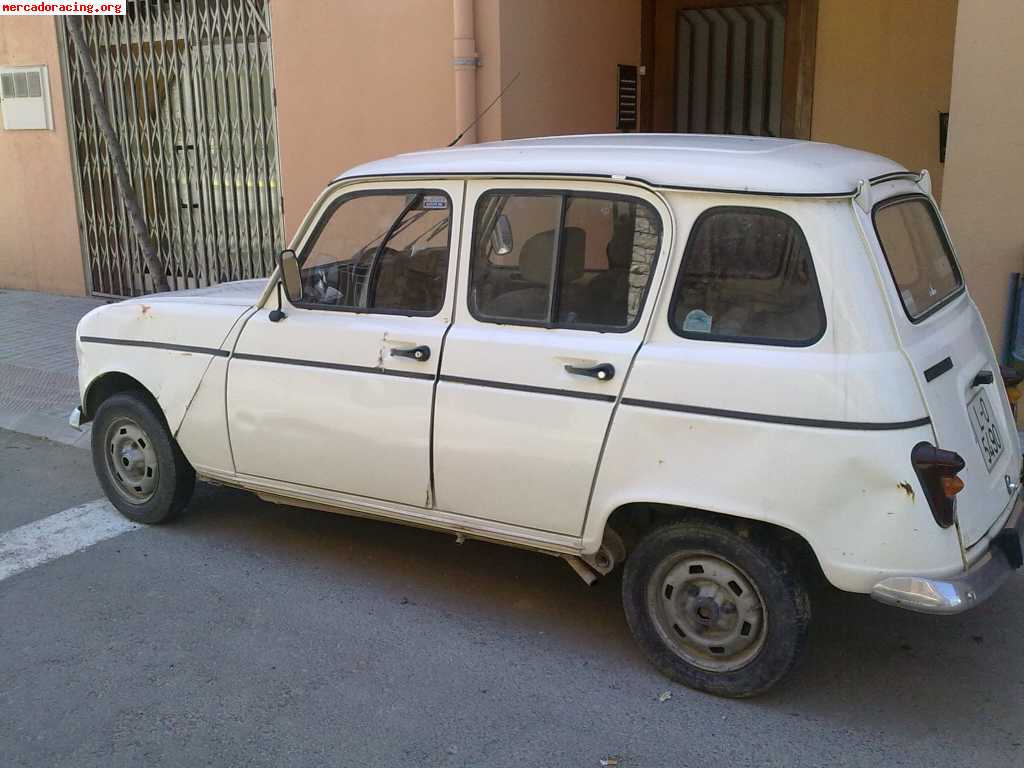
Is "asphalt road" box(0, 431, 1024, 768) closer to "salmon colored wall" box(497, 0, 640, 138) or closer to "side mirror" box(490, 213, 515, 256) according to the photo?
"side mirror" box(490, 213, 515, 256)

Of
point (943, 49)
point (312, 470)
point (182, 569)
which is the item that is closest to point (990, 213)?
point (943, 49)

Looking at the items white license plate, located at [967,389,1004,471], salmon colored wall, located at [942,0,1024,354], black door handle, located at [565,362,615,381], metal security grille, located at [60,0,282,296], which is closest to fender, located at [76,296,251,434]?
black door handle, located at [565,362,615,381]

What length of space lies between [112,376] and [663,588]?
315 cm

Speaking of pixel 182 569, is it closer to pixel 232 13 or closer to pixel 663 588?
pixel 663 588

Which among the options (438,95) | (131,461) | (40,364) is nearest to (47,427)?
(40,364)

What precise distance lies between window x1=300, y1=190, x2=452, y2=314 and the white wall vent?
27.1 ft

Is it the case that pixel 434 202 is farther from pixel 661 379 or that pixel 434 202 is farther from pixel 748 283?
pixel 748 283

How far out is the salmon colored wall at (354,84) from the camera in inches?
326

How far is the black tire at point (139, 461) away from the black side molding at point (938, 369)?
3.59 m

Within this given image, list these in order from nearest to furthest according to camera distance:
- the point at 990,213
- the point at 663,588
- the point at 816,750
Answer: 1. the point at 816,750
2. the point at 663,588
3. the point at 990,213

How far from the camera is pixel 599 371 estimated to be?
3.80m

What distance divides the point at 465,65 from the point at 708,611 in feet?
17.7

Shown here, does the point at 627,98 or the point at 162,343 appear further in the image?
the point at 627,98

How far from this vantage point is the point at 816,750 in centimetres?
351
